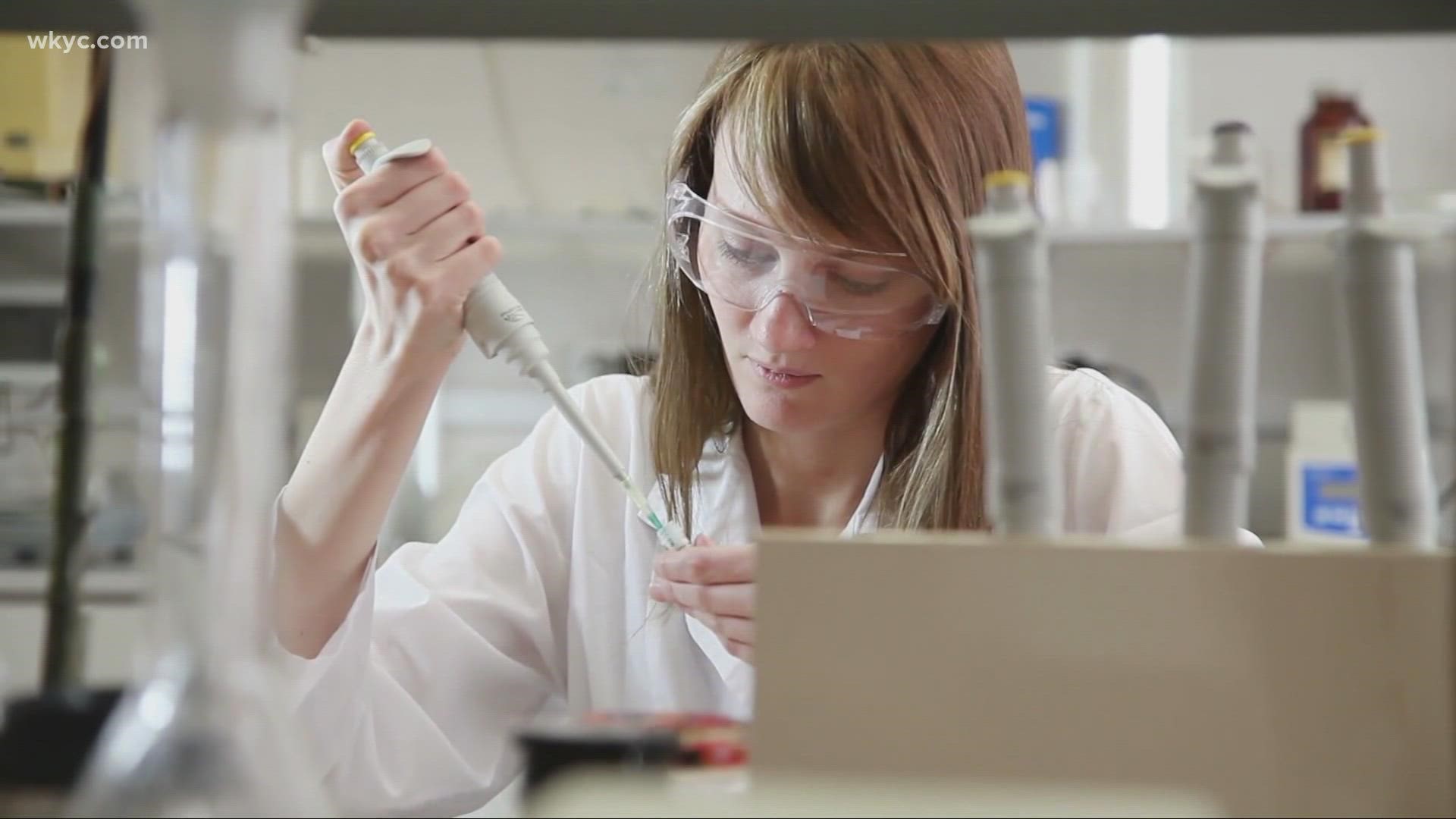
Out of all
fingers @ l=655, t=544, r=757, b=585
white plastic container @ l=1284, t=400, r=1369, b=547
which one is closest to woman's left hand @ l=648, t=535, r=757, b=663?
fingers @ l=655, t=544, r=757, b=585

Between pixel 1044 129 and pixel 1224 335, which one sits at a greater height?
pixel 1044 129

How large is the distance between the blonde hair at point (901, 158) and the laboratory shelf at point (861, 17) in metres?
0.51

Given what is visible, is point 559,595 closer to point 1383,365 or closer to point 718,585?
point 718,585

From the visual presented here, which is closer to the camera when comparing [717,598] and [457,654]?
[717,598]

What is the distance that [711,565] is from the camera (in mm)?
1039

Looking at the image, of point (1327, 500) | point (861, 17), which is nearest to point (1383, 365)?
point (861, 17)

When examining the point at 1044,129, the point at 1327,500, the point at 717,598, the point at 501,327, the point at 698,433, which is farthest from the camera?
the point at 1044,129

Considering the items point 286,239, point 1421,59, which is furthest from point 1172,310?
point 286,239

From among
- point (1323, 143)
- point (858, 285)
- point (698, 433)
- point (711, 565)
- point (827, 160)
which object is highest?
point (1323, 143)

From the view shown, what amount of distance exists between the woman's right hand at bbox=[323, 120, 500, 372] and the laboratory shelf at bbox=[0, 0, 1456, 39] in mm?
386

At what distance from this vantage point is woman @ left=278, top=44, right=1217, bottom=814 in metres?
0.94

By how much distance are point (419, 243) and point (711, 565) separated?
1.19 feet

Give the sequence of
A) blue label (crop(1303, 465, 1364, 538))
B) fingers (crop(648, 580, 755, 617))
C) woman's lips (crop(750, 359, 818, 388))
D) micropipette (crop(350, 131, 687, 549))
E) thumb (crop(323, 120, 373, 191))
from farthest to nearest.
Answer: blue label (crop(1303, 465, 1364, 538)), woman's lips (crop(750, 359, 818, 388)), fingers (crop(648, 580, 755, 617)), thumb (crop(323, 120, 373, 191)), micropipette (crop(350, 131, 687, 549))

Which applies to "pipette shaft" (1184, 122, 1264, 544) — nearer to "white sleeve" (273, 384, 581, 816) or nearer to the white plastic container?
"white sleeve" (273, 384, 581, 816)
